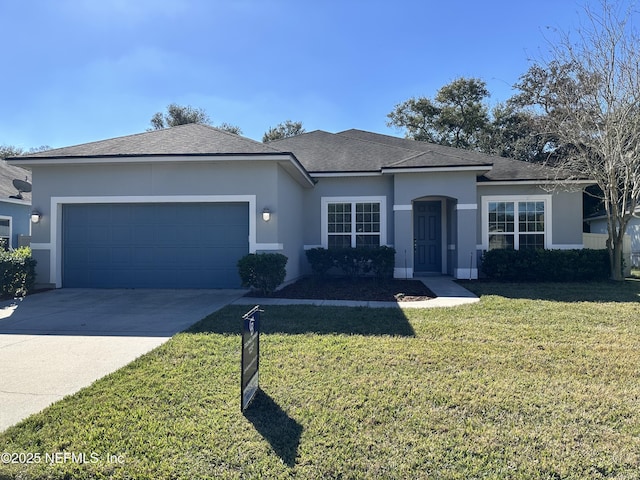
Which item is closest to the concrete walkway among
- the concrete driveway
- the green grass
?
the concrete driveway

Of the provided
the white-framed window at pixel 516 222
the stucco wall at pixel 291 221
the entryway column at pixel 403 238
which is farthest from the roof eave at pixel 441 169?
the stucco wall at pixel 291 221

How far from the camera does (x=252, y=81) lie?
47.8ft

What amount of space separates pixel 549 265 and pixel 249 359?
37.0 ft

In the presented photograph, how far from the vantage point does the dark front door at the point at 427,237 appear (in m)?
14.3

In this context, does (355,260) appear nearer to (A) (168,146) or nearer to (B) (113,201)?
(A) (168,146)

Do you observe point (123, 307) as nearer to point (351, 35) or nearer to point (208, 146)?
point (208, 146)

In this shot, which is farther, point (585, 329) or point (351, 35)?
point (351, 35)

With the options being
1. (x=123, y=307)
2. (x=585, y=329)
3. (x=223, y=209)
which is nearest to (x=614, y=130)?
(x=585, y=329)

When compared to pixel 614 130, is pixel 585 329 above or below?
below

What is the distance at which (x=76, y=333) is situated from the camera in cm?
602

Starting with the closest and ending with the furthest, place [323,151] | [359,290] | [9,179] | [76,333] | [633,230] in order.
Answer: [76,333] < [359,290] < [323,151] < [9,179] < [633,230]

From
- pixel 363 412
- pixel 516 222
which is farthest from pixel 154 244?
pixel 516 222

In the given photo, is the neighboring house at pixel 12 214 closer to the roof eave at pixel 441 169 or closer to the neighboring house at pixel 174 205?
the neighboring house at pixel 174 205

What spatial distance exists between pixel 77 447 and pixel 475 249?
12.0 meters
